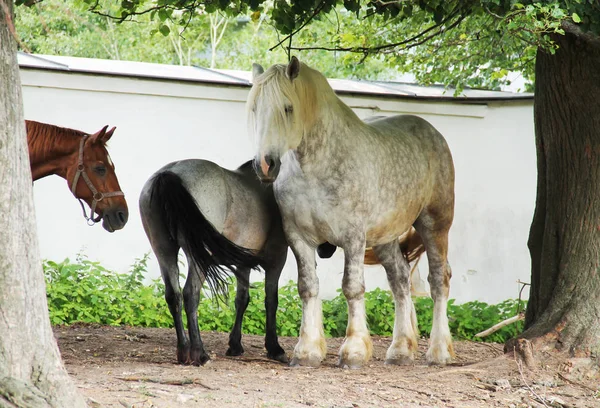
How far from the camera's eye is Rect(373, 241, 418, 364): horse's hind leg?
20.5 ft

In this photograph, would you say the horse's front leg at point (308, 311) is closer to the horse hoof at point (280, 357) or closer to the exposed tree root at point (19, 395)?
the horse hoof at point (280, 357)

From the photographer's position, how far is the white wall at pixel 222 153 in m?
8.81

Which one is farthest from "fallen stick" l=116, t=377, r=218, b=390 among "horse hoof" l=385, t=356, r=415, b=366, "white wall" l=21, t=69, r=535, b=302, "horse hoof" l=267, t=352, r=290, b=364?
"white wall" l=21, t=69, r=535, b=302

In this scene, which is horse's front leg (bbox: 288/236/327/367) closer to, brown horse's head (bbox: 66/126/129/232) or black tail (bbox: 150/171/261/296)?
black tail (bbox: 150/171/261/296)

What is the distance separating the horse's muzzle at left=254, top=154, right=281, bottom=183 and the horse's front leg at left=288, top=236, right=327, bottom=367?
2.70 feet

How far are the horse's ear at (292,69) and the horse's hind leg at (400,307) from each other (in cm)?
194

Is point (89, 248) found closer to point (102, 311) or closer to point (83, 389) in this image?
point (102, 311)

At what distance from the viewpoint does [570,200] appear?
18.7ft

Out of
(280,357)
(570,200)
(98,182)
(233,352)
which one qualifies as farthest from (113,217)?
(570,200)

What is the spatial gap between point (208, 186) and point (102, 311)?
10.2ft

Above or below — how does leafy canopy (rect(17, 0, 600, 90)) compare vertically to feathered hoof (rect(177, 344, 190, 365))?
above

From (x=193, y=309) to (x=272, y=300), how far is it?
95cm

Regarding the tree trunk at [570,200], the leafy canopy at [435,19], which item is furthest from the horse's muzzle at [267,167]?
the tree trunk at [570,200]

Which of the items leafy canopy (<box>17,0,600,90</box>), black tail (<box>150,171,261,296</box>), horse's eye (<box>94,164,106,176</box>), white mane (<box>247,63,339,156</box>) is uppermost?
leafy canopy (<box>17,0,600,90</box>)
